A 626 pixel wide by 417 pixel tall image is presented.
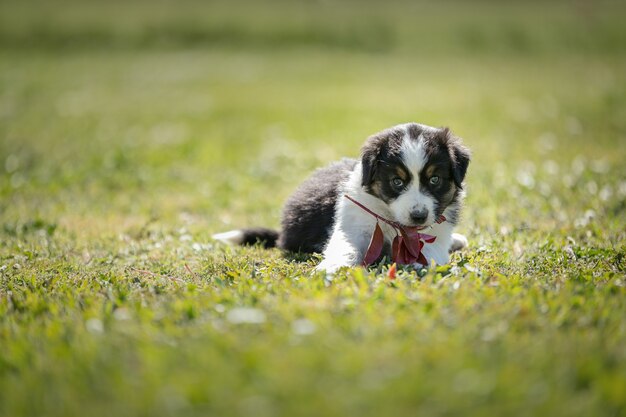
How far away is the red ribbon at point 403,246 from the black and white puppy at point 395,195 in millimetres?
72

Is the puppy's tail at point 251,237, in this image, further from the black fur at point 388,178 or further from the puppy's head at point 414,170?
the puppy's head at point 414,170

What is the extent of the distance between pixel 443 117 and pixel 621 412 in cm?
1122

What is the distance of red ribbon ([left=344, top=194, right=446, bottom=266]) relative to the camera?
511 cm

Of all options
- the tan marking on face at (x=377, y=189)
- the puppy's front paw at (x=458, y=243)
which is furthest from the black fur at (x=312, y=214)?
the puppy's front paw at (x=458, y=243)

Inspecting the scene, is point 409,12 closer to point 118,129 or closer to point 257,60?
point 257,60

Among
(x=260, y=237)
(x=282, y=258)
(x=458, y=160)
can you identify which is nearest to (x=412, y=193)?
(x=458, y=160)

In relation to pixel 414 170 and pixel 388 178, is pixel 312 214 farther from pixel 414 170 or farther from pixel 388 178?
pixel 414 170

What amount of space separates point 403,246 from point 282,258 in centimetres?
103

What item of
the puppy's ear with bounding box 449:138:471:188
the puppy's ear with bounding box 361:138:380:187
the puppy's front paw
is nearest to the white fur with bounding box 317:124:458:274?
the puppy's ear with bounding box 361:138:380:187

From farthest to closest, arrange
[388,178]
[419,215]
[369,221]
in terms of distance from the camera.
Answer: [369,221]
[388,178]
[419,215]

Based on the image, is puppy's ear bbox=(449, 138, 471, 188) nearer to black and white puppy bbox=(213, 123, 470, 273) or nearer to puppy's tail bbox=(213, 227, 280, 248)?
black and white puppy bbox=(213, 123, 470, 273)

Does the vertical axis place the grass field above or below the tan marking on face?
below

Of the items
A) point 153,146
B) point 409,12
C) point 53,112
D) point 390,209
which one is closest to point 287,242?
point 390,209

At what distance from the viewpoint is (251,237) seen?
20.9ft
